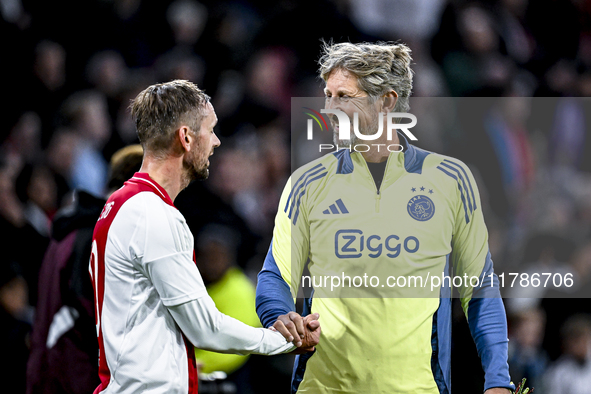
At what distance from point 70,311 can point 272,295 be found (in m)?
1.28

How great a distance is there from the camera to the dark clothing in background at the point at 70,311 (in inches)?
123

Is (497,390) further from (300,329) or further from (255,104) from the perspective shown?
(255,104)

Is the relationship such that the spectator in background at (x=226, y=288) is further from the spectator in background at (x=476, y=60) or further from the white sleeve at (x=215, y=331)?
the spectator in background at (x=476, y=60)

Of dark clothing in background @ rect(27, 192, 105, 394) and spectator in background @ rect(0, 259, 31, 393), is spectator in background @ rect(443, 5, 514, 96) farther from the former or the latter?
spectator in background @ rect(0, 259, 31, 393)

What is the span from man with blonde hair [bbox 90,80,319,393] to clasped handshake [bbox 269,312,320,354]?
0.11m

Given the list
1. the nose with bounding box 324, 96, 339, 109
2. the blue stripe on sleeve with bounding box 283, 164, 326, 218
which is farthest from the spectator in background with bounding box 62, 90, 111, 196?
the nose with bounding box 324, 96, 339, 109

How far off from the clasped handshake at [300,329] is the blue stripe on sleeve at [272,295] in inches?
3.6

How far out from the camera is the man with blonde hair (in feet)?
6.72

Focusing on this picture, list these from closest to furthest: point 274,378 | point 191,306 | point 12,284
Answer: point 191,306 < point 274,378 < point 12,284

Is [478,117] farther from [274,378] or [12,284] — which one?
[12,284]

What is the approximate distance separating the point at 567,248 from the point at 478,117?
74 cm

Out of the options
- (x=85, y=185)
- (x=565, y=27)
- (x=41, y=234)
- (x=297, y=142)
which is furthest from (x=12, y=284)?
(x=565, y=27)

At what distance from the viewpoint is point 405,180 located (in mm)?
2543

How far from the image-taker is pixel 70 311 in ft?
10.6
